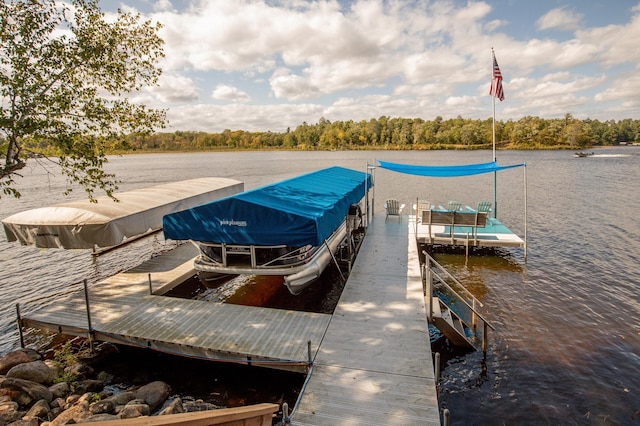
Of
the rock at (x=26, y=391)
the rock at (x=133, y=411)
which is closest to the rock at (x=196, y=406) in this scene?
the rock at (x=133, y=411)

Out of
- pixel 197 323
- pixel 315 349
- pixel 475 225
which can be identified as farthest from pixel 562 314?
pixel 197 323

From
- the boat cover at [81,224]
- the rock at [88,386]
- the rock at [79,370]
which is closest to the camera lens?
the rock at [88,386]

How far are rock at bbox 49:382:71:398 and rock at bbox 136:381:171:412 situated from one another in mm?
1229

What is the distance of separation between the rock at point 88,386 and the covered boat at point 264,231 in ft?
9.58

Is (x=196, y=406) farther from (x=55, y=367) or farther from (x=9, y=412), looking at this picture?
(x=55, y=367)

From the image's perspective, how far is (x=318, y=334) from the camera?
6883mm

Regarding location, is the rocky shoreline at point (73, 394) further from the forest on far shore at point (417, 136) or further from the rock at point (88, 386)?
the forest on far shore at point (417, 136)

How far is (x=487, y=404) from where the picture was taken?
21.1 ft

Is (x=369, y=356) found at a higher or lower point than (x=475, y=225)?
lower

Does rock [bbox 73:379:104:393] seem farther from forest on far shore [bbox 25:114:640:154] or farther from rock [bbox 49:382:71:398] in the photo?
forest on far shore [bbox 25:114:640:154]

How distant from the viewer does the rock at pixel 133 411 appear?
540cm

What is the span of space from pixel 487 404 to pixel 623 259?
10.7 meters

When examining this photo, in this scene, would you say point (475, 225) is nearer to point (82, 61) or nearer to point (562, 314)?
point (562, 314)

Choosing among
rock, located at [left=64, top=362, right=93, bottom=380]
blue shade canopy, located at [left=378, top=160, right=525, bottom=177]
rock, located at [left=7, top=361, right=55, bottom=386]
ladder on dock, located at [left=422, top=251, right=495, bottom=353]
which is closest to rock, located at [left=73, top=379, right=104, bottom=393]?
rock, located at [left=64, top=362, right=93, bottom=380]
